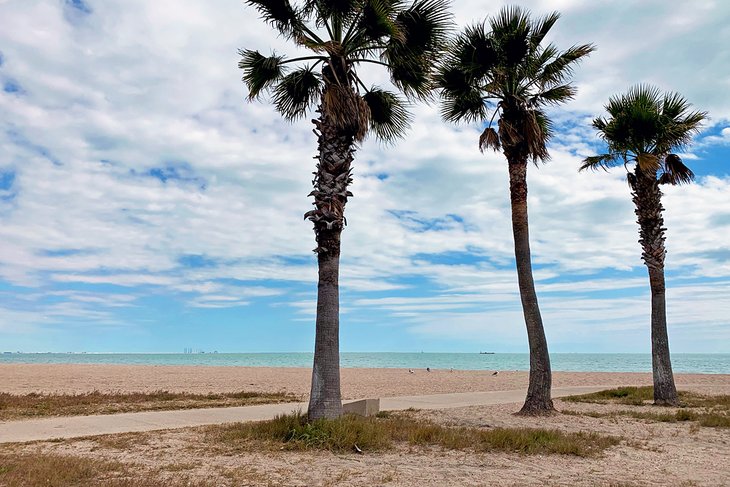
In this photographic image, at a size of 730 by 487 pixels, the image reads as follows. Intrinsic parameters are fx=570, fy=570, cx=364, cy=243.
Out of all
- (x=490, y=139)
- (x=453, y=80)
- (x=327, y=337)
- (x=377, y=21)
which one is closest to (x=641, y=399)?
(x=490, y=139)

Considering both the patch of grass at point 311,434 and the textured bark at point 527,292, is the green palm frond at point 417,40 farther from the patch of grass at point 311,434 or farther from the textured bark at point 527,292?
the patch of grass at point 311,434

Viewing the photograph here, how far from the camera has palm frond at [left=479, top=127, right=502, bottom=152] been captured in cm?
1463

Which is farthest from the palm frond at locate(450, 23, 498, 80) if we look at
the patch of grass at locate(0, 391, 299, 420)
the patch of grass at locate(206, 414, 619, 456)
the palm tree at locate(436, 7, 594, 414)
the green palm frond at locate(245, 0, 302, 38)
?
the patch of grass at locate(0, 391, 299, 420)

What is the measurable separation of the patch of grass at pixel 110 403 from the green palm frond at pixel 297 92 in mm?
8167

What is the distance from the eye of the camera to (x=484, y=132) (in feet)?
48.6

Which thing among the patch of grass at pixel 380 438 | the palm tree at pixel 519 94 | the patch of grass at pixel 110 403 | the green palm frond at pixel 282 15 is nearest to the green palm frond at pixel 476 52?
the palm tree at pixel 519 94

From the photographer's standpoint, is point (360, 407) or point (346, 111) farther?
point (360, 407)

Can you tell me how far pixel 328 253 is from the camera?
10453mm

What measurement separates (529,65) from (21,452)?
13.1 meters

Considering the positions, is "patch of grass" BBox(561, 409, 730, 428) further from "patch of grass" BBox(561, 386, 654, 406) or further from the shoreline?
the shoreline

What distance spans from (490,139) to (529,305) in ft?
14.2

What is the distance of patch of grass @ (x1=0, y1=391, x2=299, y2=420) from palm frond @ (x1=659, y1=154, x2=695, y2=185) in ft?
45.4

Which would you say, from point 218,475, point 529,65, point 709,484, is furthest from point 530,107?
point 218,475

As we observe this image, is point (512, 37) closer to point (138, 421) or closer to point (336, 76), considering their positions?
point (336, 76)
